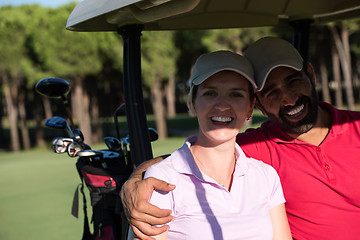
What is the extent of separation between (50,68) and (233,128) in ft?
53.7

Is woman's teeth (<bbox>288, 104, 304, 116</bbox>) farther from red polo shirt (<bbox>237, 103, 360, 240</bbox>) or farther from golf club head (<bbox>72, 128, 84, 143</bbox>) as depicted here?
golf club head (<bbox>72, 128, 84, 143</bbox>)

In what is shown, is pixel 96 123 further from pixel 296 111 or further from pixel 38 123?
pixel 296 111

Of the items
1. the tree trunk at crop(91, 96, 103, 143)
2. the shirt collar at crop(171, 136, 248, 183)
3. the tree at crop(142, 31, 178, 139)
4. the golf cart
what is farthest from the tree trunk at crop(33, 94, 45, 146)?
the shirt collar at crop(171, 136, 248, 183)

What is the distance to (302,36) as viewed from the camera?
281cm

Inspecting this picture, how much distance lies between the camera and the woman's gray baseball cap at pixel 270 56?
83.0 inches

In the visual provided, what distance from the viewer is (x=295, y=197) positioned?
2186 millimetres

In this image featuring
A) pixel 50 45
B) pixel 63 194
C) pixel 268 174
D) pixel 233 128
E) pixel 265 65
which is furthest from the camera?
pixel 50 45

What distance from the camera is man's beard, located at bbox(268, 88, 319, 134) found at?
2328mm

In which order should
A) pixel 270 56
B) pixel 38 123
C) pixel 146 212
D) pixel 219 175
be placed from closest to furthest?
pixel 146 212, pixel 219 175, pixel 270 56, pixel 38 123

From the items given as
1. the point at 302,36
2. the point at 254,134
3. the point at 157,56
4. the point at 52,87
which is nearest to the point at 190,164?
the point at 254,134

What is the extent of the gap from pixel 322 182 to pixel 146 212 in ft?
3.28

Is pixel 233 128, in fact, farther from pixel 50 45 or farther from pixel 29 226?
pixel 50 45

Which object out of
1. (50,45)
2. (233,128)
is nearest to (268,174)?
(233,128)

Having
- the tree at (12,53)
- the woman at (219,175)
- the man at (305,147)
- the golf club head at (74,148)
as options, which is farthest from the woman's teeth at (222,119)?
the tree at (12,53)
